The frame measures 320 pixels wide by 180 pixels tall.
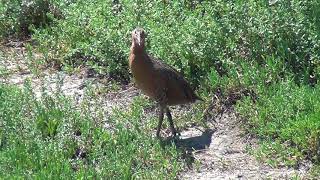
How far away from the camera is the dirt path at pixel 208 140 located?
256 inches

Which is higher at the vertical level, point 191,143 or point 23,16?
point 23,16

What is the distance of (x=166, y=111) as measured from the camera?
7078 mm

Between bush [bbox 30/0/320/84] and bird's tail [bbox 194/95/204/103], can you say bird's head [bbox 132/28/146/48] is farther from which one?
bush [bbox 30/0/320/84]

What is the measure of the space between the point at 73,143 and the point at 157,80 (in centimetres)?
90

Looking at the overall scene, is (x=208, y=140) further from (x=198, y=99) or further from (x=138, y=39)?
(x=138, y=39)

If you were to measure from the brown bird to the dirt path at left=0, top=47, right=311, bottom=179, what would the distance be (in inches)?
12.9

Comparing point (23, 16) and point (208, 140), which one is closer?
point (208, 140)

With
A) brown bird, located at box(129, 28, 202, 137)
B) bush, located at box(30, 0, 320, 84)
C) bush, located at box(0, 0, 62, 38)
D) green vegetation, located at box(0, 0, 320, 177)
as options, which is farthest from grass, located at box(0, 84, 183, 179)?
bush, located at box(0, 0, 62, 38)

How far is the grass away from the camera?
631 centimetres

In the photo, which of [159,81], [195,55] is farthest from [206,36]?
[159,81]

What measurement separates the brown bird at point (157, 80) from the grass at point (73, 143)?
0.34 metres

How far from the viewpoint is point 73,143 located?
678 cm

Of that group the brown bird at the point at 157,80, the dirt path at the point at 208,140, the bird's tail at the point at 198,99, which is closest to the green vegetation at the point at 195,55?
the dirt path at the point at 208,140

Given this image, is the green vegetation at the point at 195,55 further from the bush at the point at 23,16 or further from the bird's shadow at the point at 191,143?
the bird's shadow at the point at 191,143
